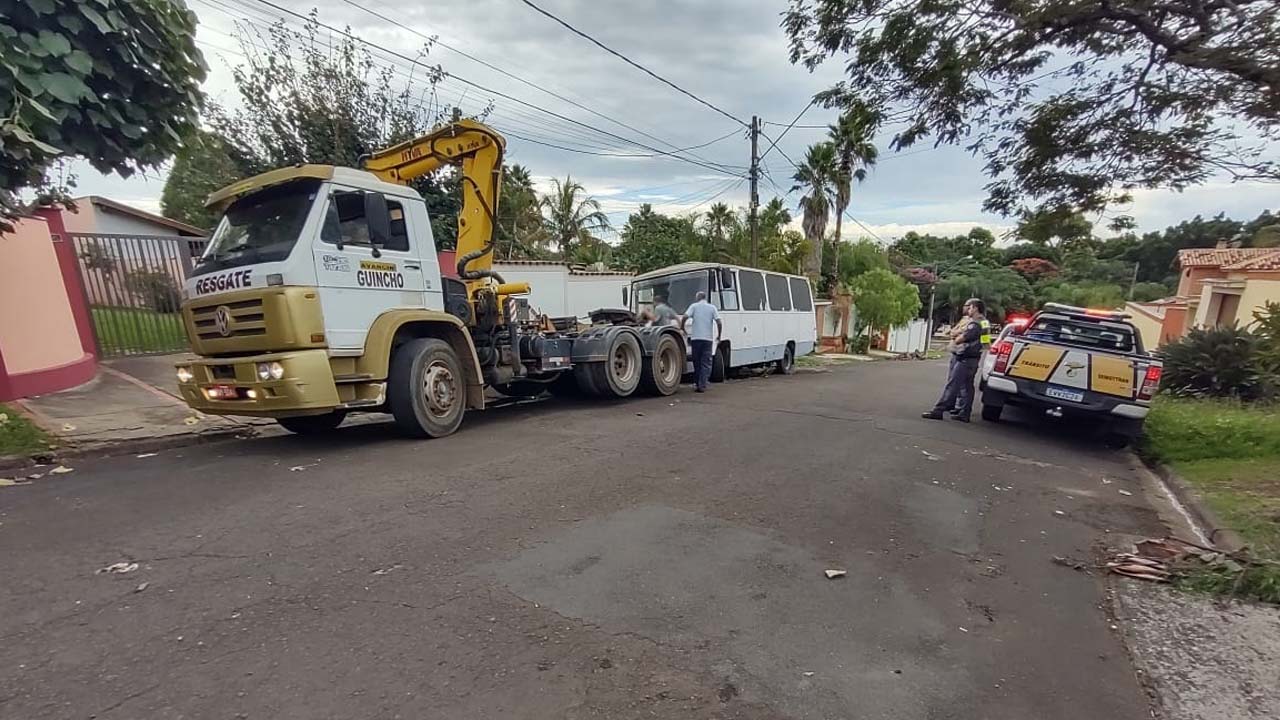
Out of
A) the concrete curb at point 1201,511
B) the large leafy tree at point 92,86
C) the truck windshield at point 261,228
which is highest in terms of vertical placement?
the large leafy tree at point 92,86

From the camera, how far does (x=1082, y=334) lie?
8977mm

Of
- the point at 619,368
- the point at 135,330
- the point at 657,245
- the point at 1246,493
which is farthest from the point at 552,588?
the point at 657,245

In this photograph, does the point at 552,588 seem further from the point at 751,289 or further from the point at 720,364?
Answer: the point at 751,289

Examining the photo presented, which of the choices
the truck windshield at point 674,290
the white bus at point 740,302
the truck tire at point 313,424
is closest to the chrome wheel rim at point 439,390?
the truck tire at point 313,424

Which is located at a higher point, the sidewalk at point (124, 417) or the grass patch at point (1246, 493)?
the sidewalk at point (124, 417)

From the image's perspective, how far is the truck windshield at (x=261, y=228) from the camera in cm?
555

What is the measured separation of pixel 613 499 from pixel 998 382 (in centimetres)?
640

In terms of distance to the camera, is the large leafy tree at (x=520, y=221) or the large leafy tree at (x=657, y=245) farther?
the large leafy tree at (x=657, y=245)

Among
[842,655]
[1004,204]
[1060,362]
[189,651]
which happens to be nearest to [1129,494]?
[1060,362]

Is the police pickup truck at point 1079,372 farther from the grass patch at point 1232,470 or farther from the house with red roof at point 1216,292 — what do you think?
the house with red roof at point 1216,292

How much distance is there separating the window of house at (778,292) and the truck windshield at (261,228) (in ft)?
35.1

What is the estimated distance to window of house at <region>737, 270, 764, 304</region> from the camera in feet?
44.0

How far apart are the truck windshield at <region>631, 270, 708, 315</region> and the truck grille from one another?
7445mm

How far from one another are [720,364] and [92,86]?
33.7 ft
